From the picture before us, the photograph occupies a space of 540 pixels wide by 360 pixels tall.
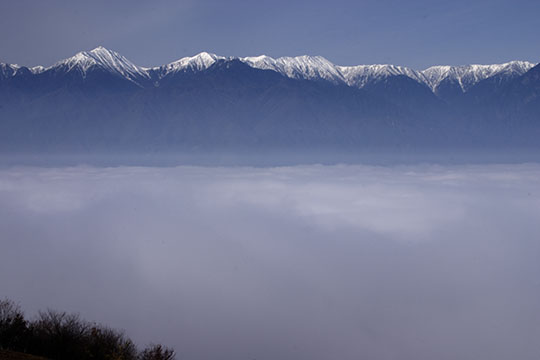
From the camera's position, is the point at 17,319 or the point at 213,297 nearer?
the point at 17,319

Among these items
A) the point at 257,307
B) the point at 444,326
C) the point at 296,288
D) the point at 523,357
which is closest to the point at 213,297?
the point at 257,307

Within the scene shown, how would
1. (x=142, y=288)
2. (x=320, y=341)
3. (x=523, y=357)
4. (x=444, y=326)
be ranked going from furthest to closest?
1. (x=142, y=288)
2. (x=444, y=326)
3. (x=320, y=341)
4. (x=523, y=357)

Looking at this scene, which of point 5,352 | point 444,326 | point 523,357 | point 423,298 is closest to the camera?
point 5,352

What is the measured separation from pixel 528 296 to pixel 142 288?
478 feet

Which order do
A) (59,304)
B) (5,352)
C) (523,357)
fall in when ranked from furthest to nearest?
(59,304)
(523,357)
(5,352)

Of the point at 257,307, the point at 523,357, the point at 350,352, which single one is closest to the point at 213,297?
the point at 257,307

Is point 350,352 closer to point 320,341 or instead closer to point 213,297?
point 320,341

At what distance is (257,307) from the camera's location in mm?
172250

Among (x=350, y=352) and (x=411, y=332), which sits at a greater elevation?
(x=411, y=332)

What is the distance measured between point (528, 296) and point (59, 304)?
16491 centimetres

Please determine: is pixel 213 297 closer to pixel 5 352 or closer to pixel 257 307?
pixel 257 307

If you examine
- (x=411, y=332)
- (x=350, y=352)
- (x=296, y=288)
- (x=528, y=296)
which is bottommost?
(x=350, y=352)

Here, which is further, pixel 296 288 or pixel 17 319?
pixel 296 288

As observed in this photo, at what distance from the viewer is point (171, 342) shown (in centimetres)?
12975
